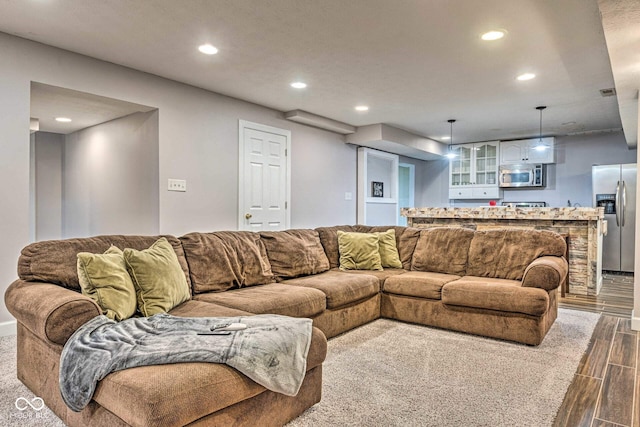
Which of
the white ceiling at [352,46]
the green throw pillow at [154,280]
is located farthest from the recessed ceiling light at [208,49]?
the green throw pillow at [154,280]

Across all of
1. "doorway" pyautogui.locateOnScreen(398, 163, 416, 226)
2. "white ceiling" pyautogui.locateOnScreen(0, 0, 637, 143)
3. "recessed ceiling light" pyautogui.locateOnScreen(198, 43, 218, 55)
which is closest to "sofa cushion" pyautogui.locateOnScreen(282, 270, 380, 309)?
"white ceiling" pyautogui.locateOnScreen(0, 0, 637, 143)

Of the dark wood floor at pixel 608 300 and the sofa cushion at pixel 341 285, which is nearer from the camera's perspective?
the sofa cushion at pixel 341 285

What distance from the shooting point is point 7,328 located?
3305 mm

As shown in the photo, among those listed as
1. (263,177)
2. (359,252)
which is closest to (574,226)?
(359,252)

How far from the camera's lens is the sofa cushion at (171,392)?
138cm

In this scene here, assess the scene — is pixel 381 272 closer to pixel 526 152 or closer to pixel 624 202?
pixel 624 202

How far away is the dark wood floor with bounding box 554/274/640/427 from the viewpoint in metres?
2.02

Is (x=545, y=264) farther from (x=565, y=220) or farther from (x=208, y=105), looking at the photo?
(x=208, y=105)

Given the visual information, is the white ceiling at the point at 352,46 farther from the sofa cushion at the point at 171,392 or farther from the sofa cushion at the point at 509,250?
the sofa cushion at the point at 171,392

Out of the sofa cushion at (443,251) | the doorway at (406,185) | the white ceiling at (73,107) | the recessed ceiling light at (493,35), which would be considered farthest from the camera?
the doorway at (406,185)

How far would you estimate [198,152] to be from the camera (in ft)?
15.1

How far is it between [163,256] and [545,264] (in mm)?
2830

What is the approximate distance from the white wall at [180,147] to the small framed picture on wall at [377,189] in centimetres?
109

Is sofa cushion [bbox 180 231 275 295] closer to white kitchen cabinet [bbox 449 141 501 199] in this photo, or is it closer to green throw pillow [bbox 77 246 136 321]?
green throw pillow [bbox 77 246 136 321]
